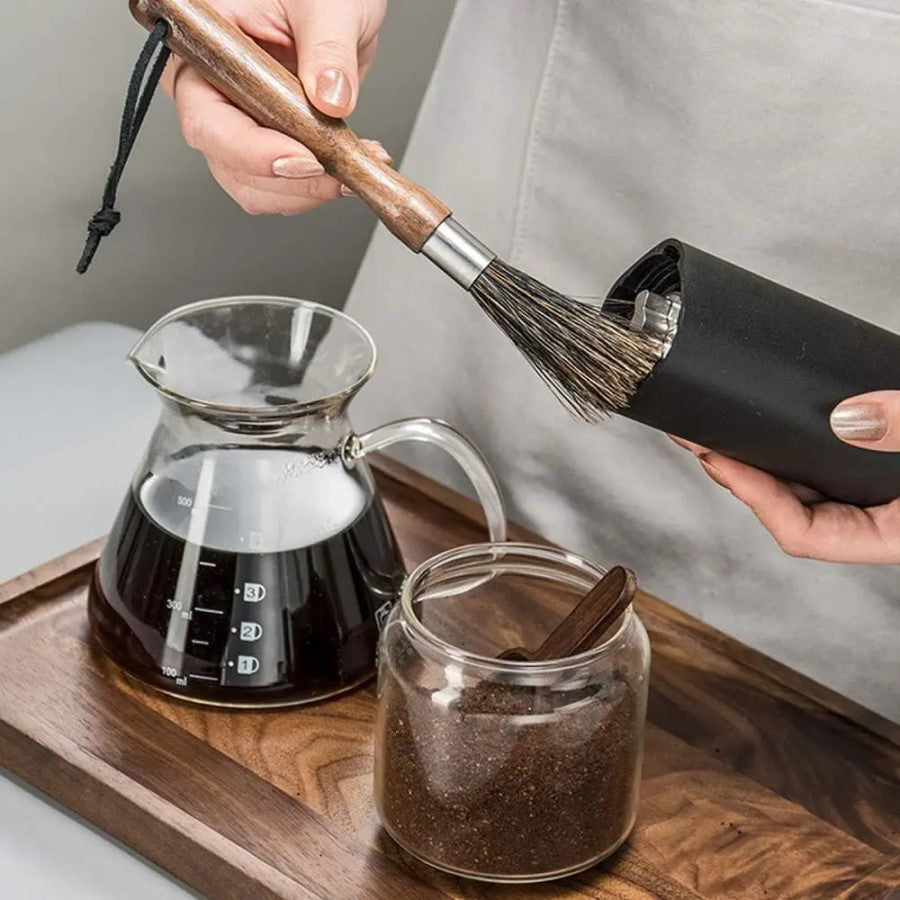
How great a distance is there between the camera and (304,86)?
2.19 ft

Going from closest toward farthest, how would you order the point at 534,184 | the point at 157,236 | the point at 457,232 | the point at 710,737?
1. the point at 457,232
2. the point at 710,737
3. the point at 534,184
4. the point at 157,236

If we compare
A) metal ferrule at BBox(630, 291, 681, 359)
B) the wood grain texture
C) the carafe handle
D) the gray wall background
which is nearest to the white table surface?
the wood grain texture

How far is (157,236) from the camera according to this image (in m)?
1.34

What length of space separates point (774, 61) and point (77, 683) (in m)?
0.51

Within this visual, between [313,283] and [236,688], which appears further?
[313,283]

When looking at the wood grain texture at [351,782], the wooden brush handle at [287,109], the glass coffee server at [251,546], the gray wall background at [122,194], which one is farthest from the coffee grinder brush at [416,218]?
the gray wall background at [122,194]

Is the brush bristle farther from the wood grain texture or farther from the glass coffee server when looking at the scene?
the wood grain texture

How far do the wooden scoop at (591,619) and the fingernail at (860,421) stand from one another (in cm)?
11

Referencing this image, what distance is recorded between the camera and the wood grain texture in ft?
2.13

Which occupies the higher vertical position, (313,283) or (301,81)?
(301,81)

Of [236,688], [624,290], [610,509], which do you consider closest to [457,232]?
[624,290]

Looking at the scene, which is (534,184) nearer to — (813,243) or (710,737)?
(813,243)

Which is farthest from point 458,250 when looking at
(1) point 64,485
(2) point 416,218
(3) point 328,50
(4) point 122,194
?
(4) point 122,194

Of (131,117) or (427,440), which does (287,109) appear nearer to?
(131,117)
